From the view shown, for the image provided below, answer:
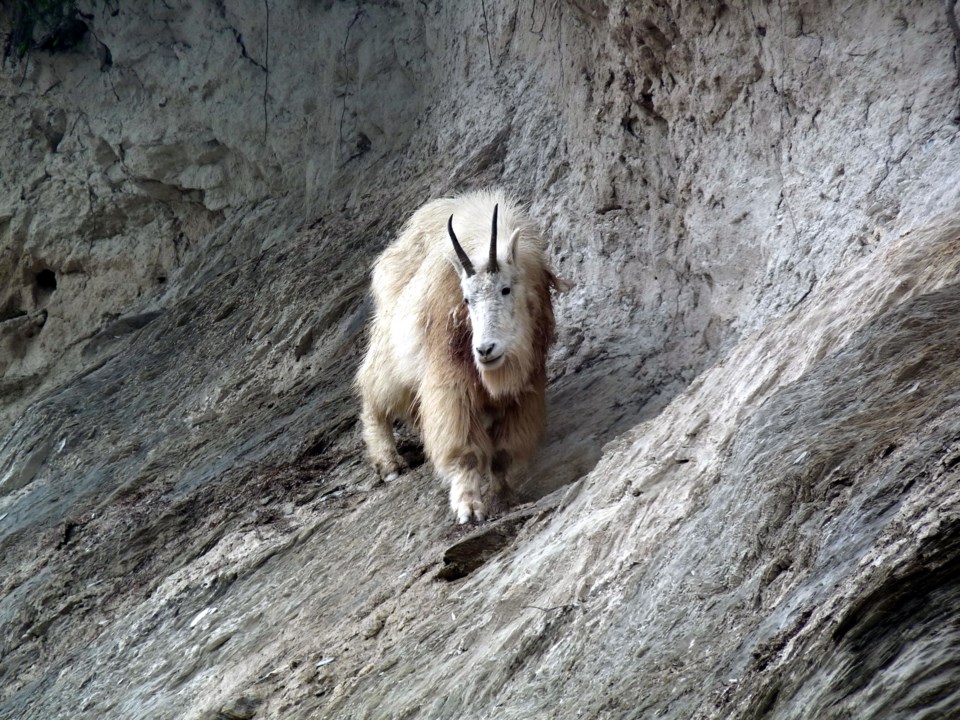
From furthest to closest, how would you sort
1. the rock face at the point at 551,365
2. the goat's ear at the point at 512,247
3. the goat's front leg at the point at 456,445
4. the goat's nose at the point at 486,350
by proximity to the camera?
1. the goat's ear at the point at 512,247
2. the goat's front leg at the point at 456,445
3. the goat's nose at the point at 486,350
4. the rock face at the point at 551,365

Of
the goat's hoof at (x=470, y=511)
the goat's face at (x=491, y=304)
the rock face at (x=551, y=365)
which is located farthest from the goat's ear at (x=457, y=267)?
the goat's hoof at (x=470, y=511)

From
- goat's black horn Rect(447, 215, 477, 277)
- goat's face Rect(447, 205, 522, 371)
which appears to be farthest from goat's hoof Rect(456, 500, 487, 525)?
goat's black horn Rect(447, 215, 477, 277)

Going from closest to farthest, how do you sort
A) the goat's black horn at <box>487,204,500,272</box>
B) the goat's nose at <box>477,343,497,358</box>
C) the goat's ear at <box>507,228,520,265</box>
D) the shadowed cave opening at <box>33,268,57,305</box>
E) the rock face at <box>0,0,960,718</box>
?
the rock face at <box>0,0,960,718</box>, the goat's nose at <box>477,343,497,358</box>, the goat's black horn at <box>487,204,500,272</box>, the goat's ear at <box>507,228,520,265</box>, the shadowed cave opening at <box>33,268,57,305</box>

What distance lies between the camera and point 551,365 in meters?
9.71

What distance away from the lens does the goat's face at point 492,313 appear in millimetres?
7609

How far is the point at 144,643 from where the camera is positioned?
852 centimetres

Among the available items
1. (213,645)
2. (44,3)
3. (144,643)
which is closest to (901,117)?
(213,645)

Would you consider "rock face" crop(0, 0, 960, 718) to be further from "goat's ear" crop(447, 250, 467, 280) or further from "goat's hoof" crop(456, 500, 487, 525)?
"goat's ear" crop(447, 250, 467, 280)

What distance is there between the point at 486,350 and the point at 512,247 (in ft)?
3.10

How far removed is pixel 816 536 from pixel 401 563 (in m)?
3.67

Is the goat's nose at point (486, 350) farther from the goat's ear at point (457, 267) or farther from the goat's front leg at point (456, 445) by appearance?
the goat's ear at point (457, 267)

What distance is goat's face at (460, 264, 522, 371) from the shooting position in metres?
7.61

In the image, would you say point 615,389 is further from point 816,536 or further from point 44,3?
point 44,3

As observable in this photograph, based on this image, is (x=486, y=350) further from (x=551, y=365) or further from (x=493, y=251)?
(x=551, y=365)
